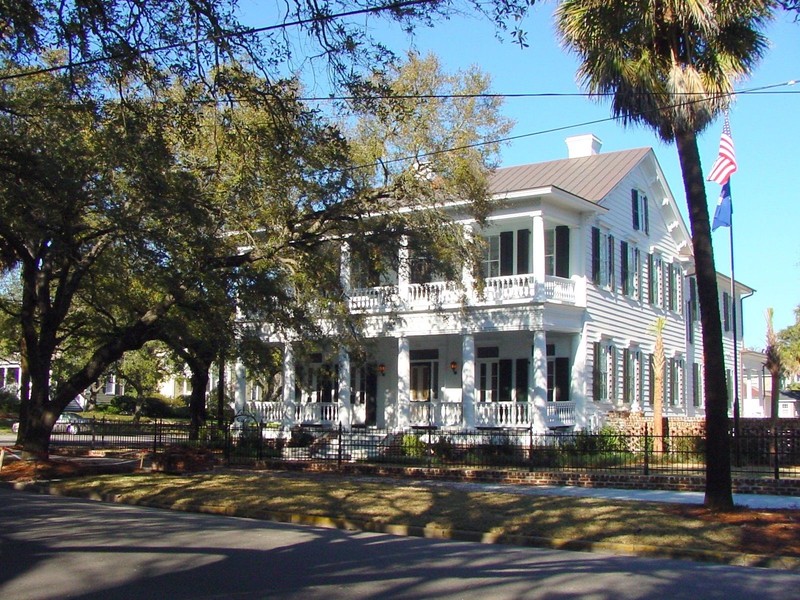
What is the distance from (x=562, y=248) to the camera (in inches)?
1153

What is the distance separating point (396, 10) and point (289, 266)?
9818mm

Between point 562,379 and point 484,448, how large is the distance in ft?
17.0

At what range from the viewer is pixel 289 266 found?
66.0ft

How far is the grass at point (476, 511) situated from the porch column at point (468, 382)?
7.92 meters

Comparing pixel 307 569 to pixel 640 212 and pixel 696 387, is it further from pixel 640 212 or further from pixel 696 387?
pixel 696 387

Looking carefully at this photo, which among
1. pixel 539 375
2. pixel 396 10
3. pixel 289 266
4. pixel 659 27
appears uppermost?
pixel 659 27

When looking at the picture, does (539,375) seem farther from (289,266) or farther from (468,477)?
(289,266)

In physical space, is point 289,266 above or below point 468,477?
above

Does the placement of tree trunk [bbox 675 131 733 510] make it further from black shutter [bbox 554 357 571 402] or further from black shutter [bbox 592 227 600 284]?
black shutter [bbox 592 227 600 284]

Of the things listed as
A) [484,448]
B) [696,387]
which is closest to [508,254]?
[484,448]

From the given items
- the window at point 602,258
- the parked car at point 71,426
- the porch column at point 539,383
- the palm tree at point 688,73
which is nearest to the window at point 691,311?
the window at point 602,258

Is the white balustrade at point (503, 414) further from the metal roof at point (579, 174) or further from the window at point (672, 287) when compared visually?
the window at point (672, 287)

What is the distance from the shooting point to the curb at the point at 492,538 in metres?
11.4

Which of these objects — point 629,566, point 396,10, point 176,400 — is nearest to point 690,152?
point 396,10
